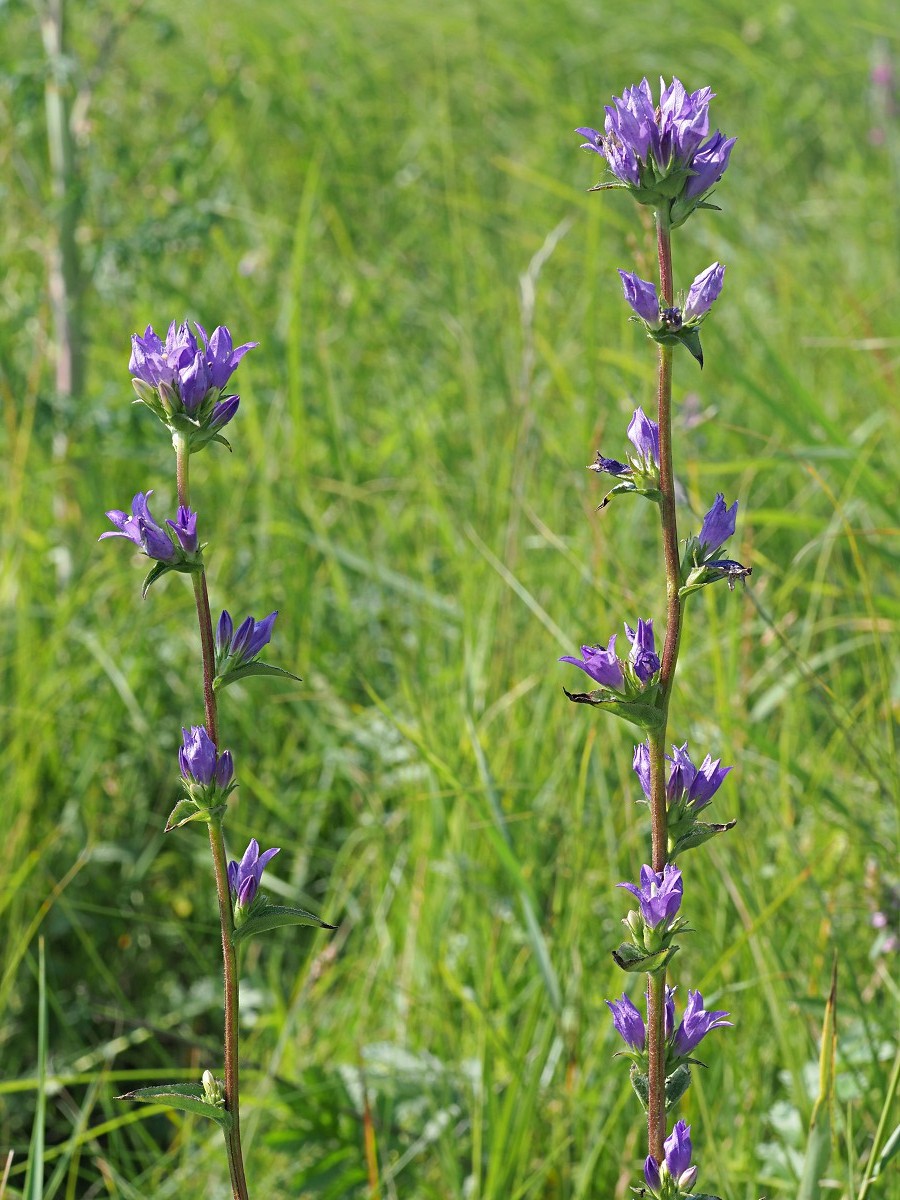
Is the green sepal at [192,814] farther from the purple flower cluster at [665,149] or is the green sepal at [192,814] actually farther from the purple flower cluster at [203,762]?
the purple flower cluster at [665,149]

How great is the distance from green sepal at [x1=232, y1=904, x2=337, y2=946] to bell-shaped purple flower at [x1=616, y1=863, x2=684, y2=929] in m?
0.25

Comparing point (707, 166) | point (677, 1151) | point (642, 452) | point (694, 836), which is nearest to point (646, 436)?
point (642, 452)

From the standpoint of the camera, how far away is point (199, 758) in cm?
109

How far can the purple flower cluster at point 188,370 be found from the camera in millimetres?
1094

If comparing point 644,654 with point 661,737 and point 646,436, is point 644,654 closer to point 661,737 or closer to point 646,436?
point 661,737

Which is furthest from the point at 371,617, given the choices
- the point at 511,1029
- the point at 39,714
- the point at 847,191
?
the point at 847,191

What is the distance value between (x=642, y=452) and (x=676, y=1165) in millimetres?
594

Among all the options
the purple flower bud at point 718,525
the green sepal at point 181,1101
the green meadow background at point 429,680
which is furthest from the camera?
the green meadow background at point 429,680

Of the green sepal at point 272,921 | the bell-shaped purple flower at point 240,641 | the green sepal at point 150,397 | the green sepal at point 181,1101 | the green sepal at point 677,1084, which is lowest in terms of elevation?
the green sepal at point 677,1084

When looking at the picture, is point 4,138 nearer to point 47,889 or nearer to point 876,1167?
point 47,889

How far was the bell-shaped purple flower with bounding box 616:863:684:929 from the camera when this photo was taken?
3.37ft

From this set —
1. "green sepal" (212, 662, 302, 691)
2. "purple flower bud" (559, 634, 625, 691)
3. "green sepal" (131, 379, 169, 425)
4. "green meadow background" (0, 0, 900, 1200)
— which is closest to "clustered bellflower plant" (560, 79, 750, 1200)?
"purple flower bud" (559, 634, 625, 691)

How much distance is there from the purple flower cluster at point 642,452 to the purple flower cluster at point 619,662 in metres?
0.13

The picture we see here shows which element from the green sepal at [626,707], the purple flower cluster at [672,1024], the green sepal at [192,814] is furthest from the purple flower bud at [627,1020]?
the green sepal at [192,814]
